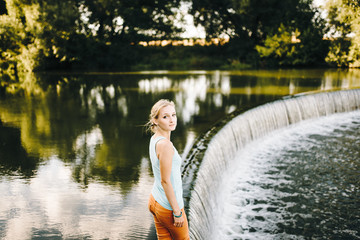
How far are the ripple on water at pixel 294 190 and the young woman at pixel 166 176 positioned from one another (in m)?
2.35

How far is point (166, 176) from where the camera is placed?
80.7 inches

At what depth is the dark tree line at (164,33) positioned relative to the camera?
21.3 metres

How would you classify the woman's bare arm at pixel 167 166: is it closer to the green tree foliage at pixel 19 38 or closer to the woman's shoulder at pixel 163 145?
the woman's shoulder at pixel 163 145

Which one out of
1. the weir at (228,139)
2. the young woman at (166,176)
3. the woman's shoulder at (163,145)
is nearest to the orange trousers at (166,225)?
the young woman at (166,176)

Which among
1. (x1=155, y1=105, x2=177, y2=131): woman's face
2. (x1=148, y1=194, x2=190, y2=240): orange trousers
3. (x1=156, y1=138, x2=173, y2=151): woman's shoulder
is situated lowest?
(x1=148, y1=194, x2=190, y2=240): orange trousers

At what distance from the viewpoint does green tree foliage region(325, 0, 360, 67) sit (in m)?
20.3

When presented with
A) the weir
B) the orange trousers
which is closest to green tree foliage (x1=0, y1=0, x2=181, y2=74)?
the weir

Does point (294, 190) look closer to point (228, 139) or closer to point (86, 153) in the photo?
point (228, 139)

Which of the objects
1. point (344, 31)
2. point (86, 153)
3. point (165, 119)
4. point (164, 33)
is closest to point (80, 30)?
point (164, 33)

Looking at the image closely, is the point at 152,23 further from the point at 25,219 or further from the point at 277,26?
the point at 25,219

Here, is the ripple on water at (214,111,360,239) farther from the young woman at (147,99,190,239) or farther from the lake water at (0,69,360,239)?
the young woman at (147,99,190,239)

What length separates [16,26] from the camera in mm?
21250

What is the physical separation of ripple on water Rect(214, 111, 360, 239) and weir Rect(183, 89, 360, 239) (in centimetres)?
26

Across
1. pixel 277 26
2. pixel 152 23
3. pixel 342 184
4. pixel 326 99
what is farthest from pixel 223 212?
pixel 152 23
